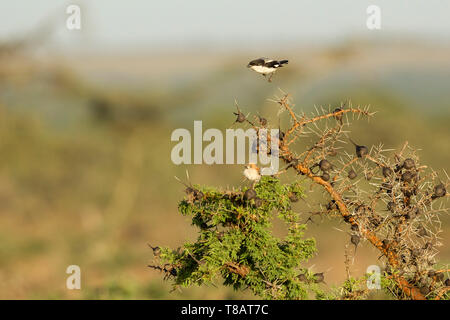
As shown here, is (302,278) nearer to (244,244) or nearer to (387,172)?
(244,244)

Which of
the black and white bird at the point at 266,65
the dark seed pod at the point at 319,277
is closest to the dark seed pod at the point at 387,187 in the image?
the dark seed pod at the point at 319,277

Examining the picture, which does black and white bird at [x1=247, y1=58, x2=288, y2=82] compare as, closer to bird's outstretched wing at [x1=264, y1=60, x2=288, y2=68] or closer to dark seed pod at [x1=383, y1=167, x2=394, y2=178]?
bird's outstretched wing at [x1=264, y1=60, x2=288, y2=68]

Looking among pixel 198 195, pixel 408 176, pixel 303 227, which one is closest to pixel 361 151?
pixel 408 176

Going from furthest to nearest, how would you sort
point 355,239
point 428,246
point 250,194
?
1. point 428,246
2. point 355,239
3. point 250,194

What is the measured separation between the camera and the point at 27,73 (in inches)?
754

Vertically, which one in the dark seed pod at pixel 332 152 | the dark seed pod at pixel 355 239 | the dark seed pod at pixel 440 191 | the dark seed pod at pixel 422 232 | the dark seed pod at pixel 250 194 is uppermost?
the dark seed pod at pixel 332 152

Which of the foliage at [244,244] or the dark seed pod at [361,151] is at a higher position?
the dark seed pod at [361,151]

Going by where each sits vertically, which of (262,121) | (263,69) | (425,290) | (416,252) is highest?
(263,69)

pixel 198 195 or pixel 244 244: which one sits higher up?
pixel 198 195

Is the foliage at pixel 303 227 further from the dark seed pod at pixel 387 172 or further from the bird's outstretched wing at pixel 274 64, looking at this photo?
the bird's outstretched wing at pixel 274 64

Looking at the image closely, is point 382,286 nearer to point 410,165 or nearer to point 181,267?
point 410,165

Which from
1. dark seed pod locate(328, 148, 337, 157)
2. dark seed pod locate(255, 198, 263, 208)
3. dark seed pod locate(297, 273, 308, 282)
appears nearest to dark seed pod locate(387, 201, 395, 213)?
dark seed pod locate(328, 148, 337, 157)

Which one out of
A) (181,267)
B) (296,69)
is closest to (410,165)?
(181,267)

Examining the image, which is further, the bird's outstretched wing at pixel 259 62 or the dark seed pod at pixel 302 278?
the bird's outstretched wing at pixel 259 62
